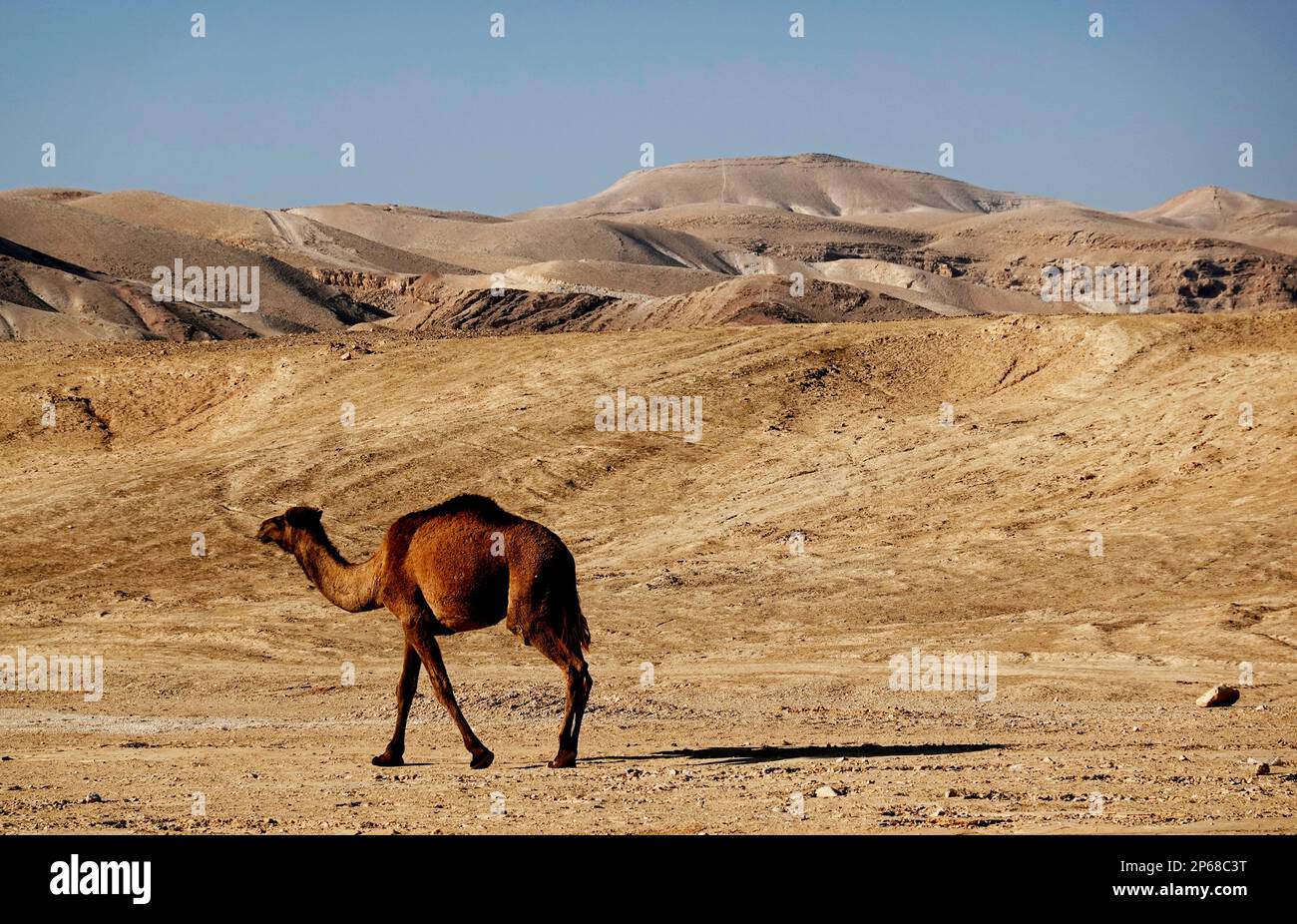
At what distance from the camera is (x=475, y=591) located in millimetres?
14516

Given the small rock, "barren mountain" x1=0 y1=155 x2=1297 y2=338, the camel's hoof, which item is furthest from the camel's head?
"barren mountain" x1=0 y1=155 x2=1297 y2=338

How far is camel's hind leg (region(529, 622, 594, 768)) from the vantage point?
14414mm

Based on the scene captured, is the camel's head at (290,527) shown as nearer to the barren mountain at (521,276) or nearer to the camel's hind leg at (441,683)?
the camel's hind leg at (441,683)

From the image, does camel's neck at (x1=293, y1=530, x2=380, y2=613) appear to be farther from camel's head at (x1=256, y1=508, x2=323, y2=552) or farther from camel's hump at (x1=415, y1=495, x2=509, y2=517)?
camel's hump at (x1=415, y1=495, x2=509, y2=517)

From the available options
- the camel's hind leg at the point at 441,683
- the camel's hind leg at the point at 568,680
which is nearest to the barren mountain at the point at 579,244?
the camel's hind leg at the point at 441,683

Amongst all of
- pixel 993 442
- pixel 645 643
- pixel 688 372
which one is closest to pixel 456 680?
pixel 645 643

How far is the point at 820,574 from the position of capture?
2962 cm

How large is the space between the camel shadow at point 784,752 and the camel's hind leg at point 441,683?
111 centimetres

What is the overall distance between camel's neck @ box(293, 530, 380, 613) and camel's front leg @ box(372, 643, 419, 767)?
604 mm

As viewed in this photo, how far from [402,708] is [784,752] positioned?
12.1 ft

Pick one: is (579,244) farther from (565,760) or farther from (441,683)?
(565,760)

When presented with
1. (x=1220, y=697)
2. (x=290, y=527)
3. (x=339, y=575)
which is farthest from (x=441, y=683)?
(x=1220, y=697)

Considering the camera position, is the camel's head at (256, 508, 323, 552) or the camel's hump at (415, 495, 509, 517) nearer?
the camel's hump at (415, 495, 509, 517)
